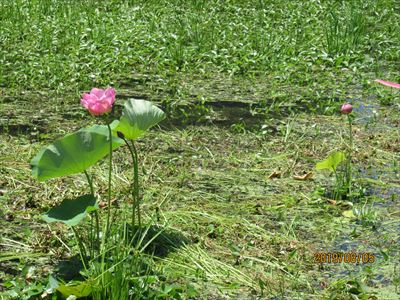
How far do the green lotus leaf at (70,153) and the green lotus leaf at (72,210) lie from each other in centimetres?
13

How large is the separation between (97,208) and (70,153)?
0.23m

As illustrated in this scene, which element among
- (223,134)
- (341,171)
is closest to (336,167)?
(341,171)

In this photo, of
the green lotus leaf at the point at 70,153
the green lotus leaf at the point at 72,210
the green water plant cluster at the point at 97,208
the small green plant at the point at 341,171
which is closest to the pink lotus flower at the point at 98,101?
the green water plant cluster at the point at 97,208

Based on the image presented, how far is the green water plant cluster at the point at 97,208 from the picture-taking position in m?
3.17

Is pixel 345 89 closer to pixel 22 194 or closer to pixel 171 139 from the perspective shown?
pixel 171 139

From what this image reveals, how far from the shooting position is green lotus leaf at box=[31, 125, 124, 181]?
3.38 metres

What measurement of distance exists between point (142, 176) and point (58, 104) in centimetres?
146

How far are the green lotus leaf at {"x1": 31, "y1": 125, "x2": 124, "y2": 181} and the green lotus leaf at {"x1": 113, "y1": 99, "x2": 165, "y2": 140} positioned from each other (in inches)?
5.4

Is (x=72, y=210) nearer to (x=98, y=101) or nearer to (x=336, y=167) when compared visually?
(x=98, y=101)

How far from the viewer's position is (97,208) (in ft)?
10.9

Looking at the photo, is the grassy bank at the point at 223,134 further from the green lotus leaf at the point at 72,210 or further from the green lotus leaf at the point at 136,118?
the green lotus leaf at the point at 136,118
